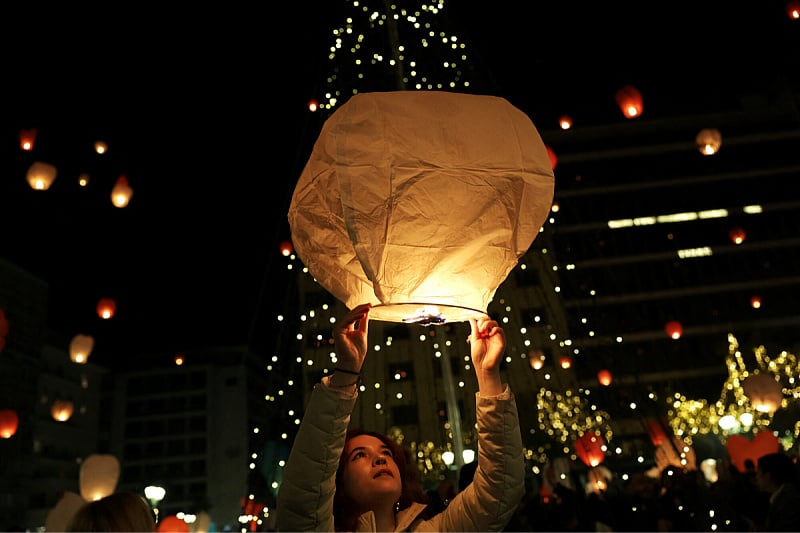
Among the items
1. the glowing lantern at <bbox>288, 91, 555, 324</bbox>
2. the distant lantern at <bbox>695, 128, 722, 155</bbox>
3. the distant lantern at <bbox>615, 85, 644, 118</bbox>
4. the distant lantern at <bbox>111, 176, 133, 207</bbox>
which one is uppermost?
the distant lantern at <bbox>695, 128, 722, 155</bbox>

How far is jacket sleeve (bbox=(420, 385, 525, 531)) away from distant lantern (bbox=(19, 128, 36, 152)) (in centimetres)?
685

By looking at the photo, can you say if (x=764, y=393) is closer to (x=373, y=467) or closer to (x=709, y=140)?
(x=709, y=140)

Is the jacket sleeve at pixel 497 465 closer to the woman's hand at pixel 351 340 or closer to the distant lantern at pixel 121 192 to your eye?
the woman's hand at pixel 351 340

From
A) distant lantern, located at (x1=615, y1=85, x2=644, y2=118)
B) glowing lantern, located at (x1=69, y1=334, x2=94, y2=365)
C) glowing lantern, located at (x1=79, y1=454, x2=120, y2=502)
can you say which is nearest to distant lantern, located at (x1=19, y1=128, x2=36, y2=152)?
glowing lantern, located at (x1=79, y1=454, x2=120, y2=502)

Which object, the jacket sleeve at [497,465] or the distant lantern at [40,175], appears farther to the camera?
the distant lantern at [40,175]

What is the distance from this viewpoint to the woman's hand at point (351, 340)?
1.58m

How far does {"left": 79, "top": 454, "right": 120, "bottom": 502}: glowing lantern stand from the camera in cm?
573

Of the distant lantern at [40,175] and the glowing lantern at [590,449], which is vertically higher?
the distant lantern at [40,175]

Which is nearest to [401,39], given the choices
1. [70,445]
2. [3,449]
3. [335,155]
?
[335,155]

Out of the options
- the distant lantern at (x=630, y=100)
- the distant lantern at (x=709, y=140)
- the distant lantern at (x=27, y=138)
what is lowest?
the distant lantern at (x=630, y=100)

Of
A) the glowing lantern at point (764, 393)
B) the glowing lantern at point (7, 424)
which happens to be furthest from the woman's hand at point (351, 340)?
the glowing lantern at point (7, 424)

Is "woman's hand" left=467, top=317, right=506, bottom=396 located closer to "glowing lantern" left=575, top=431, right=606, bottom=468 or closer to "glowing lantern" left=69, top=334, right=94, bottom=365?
"glowing lantern" left=575, top=431, right=606, bottom=468

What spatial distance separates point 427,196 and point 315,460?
661 millimetres

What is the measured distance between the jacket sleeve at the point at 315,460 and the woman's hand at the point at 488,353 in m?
0.36
